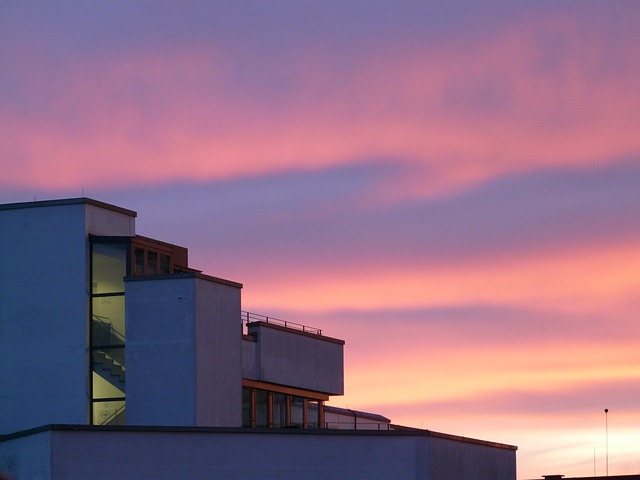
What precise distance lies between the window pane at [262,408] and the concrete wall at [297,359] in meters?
0.86

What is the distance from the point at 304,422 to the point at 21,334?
1779 centimetres

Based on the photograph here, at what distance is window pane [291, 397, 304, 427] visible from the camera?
69.0 metres

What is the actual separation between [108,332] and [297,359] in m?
13.3

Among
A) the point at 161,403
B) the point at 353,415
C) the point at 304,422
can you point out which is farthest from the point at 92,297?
the point at 353,415

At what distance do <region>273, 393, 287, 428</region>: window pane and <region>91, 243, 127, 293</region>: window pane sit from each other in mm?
11674

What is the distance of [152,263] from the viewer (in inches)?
2453

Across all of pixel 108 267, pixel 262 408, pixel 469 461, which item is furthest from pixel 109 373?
pixel 469 461

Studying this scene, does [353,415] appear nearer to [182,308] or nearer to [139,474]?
[182,308]

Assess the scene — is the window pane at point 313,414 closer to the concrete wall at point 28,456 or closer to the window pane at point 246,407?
the window pane at point 246,407

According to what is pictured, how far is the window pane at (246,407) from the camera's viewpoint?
2494 inches

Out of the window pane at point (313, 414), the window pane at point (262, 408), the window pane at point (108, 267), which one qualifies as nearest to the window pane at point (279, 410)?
the window pane at point (262, 408)

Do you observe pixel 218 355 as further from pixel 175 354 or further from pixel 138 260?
pixel 138 260

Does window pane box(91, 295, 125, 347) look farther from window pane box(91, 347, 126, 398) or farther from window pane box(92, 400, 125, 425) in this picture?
window pane box(92, 400, 125, 425)

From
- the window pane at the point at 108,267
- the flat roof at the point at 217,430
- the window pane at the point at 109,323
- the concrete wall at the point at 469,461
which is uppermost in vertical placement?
the window pane at the point at 108,267
